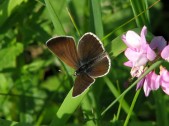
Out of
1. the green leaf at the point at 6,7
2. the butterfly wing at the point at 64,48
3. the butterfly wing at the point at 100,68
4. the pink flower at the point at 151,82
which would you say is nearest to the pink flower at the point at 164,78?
the pink flower at the point at 151,82

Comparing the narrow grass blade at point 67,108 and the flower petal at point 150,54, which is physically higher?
the flower petal at point 150,54

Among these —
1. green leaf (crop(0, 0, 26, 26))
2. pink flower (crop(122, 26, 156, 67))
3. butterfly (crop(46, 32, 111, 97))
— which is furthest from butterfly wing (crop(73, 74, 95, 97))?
green leaf (crop(0, 0, 26, 26))

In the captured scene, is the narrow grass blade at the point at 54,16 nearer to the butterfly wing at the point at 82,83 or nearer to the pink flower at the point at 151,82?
the butterfly wing at the point at 82,83

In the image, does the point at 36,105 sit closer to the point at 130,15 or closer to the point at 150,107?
the point at 150,107

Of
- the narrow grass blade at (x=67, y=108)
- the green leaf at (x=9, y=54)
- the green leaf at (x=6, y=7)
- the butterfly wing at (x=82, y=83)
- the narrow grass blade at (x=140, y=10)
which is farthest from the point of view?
the green leaf at (x=9, y=54)

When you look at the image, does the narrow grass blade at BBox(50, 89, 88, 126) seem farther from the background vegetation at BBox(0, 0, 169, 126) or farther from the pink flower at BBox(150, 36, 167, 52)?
the pink flower at BBox(150, 36, 167, 52)

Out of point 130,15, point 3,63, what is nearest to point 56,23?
point 3,63
